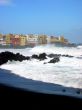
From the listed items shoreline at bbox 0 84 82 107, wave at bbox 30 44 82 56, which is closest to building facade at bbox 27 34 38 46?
wave at bbox 30 44 82 56

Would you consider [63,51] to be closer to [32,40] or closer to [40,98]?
[40,98]

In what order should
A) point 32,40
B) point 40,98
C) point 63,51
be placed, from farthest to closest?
point 32,40
point 63,51
point 40,98

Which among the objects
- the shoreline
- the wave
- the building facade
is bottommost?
the building facade

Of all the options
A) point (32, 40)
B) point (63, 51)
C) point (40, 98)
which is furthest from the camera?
point (32, 40)

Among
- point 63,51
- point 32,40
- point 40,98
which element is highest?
point 40,98

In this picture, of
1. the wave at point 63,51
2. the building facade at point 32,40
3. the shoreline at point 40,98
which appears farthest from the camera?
the building facade at point 32,40

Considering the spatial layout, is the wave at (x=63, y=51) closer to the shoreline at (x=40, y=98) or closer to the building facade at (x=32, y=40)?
the shoreline at (x=40, y=98)

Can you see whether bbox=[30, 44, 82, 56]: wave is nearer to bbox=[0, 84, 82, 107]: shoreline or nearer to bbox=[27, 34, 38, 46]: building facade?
bbox=[0, 84, 82, 107]: shoreline

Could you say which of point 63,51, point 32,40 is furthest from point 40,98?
point 32,40

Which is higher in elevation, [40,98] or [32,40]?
[40,98]

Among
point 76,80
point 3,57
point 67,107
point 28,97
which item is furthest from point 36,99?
point 3,57

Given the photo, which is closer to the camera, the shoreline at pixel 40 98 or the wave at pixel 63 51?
the shoreline at pixel 40 98

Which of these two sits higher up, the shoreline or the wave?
the shoreline

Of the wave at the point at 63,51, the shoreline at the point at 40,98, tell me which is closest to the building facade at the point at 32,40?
the wave at the point at 63,51
